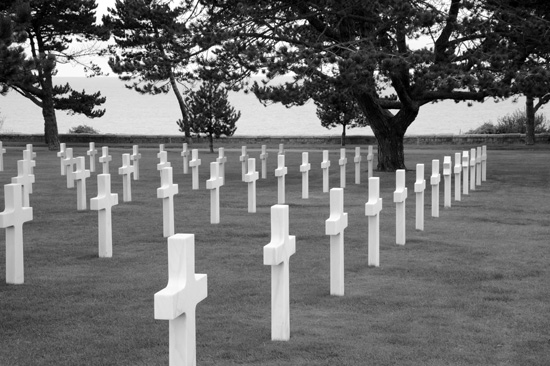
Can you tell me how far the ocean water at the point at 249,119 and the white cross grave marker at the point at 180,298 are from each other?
69924 mm

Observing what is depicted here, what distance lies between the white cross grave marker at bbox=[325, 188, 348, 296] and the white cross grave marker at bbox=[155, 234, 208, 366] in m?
2.87

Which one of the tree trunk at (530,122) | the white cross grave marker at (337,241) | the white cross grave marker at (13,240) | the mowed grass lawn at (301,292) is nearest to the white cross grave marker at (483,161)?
the mowed grass lawn at (301,292)

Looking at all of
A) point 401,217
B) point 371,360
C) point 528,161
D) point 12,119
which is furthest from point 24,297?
point 12,119

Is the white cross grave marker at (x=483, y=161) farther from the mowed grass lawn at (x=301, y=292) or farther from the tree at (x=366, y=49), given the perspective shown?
the mowed grass lawn at (x=301, y=292)

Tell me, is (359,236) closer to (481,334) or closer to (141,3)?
(481,334)

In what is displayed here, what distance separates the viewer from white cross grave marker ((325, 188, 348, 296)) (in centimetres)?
745

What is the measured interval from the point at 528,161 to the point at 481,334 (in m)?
21.7

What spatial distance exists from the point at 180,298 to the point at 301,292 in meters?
3.42

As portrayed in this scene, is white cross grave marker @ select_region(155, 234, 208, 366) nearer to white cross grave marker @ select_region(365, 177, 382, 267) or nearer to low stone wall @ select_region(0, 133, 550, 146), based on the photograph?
white cross grave marker @ select_region(365, 177, 382, 267)

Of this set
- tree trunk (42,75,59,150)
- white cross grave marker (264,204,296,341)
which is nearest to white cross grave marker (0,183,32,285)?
white cross grave marker (264,204,296,341)

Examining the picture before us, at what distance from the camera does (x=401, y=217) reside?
34.1ft

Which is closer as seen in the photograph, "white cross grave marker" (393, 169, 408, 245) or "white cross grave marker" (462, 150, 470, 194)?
"white cross grave marker" (393, 169, 408, 245)

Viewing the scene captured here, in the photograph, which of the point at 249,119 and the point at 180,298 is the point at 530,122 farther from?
the point at 249,119

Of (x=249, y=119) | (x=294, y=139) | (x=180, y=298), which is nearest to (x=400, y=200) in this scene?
(x=180, y=298)
